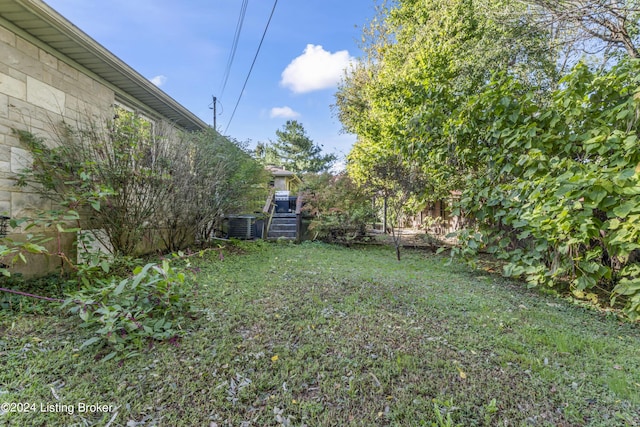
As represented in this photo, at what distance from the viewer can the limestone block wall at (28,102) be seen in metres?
3.07

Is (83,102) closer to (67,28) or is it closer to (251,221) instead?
(67,28)

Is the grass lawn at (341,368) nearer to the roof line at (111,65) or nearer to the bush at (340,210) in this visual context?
the roof line at (111,65)

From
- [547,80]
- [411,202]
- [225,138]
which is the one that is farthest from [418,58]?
[225,138]

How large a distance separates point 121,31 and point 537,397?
9.55m

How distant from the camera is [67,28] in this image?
3365 mm

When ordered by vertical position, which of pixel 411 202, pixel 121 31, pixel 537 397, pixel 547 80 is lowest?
pixel 537 397

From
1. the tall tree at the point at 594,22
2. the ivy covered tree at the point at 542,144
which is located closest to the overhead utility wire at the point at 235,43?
the ivy covered tree at the point at 542,144

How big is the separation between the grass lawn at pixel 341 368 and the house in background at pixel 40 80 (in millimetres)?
1736

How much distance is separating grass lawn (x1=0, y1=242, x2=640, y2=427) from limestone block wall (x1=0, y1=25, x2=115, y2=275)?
5.29ft

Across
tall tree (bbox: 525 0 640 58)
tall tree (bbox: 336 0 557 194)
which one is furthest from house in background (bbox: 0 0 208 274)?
tall tree (bbox: 525 0 640 58)

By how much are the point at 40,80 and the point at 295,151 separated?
23.1m

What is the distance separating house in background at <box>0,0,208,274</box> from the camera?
121 inches

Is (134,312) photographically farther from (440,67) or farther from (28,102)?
(440,67)

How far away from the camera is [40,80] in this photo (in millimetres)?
3447
